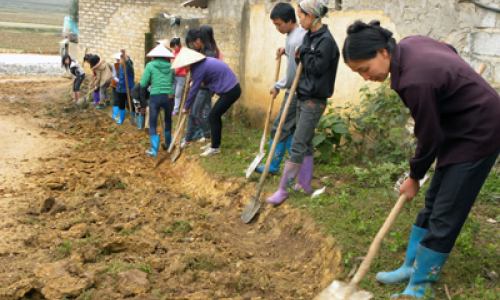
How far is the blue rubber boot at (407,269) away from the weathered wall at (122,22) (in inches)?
542

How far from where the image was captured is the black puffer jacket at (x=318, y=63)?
391 cm

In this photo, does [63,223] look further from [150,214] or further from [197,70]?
[197,70]

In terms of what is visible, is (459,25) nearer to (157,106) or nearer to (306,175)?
(306,175)

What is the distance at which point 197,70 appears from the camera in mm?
6156

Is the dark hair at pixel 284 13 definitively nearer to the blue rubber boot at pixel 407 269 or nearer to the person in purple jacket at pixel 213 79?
the person in purple jacket at pixel 213 79

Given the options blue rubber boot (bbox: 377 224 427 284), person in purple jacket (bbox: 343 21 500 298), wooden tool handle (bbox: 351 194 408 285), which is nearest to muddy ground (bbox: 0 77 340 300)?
blue rubber boot (bbox: 377 224 427 284)

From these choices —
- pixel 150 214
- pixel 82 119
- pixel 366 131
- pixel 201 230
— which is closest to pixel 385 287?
pixel 201 230

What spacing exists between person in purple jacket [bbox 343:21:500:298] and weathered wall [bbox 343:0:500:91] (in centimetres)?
246

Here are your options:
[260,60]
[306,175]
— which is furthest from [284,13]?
[260,60]

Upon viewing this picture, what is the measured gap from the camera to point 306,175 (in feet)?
15.0

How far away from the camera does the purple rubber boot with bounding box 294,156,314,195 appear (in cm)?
450

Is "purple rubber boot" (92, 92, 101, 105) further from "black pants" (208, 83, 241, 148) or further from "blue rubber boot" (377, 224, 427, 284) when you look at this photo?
"blue rubber boot" (377, 224, 427, 284)

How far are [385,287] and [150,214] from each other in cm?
260

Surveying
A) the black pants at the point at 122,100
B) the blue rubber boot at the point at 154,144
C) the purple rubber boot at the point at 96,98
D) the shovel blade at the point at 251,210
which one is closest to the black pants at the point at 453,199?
the shovel blade at the point at 251,210
